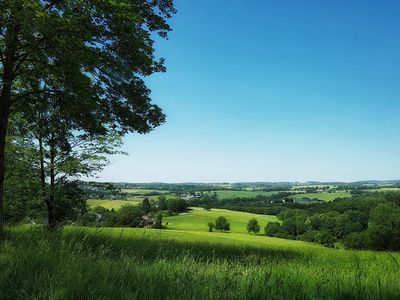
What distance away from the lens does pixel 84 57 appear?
34.5 ft

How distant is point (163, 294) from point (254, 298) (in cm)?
115

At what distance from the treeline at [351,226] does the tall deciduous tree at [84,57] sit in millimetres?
36504

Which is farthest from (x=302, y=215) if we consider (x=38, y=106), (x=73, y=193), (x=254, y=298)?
(x=254, y=298)

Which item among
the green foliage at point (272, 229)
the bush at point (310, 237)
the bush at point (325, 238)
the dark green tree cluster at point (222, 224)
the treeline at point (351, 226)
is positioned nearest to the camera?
the treeline at point (351, 226)

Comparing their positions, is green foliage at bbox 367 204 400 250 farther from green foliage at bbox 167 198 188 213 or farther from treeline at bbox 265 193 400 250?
green foliage at bbox 167 198 188 213

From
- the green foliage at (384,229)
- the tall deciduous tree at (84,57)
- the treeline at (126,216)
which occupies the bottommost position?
the green foliage at (384,229)

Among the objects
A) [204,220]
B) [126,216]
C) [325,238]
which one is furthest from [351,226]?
[126,216]

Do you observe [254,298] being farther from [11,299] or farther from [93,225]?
[93,225]

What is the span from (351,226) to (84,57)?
7241 centimetres

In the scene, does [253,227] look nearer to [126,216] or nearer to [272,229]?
[272,229]

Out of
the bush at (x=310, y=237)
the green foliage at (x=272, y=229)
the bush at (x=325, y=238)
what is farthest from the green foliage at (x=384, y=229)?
Answer: the green foliage at (x=272, y=229)

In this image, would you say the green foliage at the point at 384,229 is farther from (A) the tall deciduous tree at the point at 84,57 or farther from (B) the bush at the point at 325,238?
(A) the tall deciduous tree at the point at 84,57

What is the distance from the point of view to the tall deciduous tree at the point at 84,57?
32.9 feet

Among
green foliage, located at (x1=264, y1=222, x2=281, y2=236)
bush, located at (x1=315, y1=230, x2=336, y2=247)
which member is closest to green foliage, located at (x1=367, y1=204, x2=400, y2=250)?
bush, located at (x1=315, y1=230, x2=336, y2=247)
